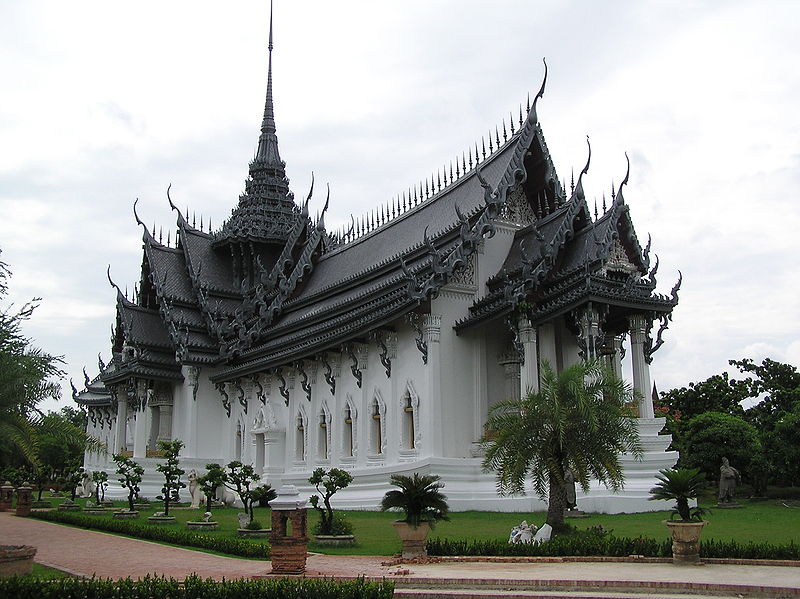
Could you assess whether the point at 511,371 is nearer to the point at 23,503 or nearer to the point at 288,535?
the point at 288,535

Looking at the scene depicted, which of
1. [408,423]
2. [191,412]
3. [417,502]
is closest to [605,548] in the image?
[417,502]

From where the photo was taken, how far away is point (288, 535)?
398 inches

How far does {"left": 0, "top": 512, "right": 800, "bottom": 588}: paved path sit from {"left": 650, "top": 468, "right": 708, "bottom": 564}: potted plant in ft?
0.85

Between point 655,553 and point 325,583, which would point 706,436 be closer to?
point 655,553

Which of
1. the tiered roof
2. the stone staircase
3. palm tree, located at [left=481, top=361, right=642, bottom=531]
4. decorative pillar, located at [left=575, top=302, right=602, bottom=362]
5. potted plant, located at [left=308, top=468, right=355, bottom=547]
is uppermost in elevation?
the tiered roof

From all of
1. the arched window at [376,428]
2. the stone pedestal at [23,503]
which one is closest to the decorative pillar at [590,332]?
the arched window at [376,428]

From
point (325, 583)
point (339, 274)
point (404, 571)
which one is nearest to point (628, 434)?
point (404, 571)

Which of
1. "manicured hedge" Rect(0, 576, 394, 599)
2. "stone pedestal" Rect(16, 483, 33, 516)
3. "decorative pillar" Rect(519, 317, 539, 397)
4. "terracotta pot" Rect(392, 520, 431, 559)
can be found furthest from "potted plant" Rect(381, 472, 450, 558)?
"stone pedestal" Rect(16, 483, 33, 516)

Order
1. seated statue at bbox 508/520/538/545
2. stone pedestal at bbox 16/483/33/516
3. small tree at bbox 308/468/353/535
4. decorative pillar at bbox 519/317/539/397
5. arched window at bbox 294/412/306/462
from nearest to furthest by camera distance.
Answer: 1. seated statue at bbox 508/520/538/545
2. small tree at bbox 308/468/353/535
3. decorative pillar at bbox 519/317/539/397
4. stone pedestal at bbox 16/483/33/516
5. arched window at bbox 294/412/306/462

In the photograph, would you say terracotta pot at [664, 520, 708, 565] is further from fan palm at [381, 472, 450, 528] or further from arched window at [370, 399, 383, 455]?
arched window at [370, 399, 383, 455]

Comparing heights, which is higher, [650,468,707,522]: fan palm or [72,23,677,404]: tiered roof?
[72,23,677,404]: tiered roof

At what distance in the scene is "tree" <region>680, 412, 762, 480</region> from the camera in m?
20.6

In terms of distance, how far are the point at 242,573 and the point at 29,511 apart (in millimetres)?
13517

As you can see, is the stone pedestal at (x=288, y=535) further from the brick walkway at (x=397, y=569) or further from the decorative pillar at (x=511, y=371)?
the decorative pillar at (x=511, y=371)
